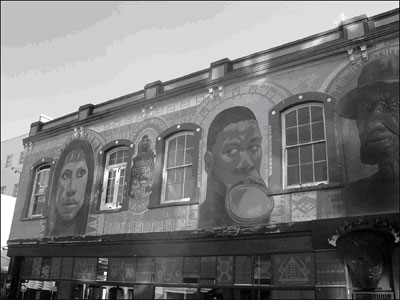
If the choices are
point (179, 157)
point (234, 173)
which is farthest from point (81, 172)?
point (234, 173)

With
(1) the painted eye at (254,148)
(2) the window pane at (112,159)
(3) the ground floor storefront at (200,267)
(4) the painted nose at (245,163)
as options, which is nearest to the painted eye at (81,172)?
(2) the window pane at (112,159)

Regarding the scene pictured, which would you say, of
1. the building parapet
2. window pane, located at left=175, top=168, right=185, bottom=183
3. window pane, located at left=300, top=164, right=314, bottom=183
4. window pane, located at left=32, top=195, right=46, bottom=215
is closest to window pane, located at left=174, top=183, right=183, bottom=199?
window pane, located at left=175, top=168, right=185, bottom=183

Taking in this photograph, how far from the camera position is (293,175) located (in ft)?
34.8

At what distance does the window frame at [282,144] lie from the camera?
9.90 metres

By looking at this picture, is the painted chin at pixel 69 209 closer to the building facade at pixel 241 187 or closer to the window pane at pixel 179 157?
the building facade at pixel 241 187

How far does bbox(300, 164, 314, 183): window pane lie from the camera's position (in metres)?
10.3

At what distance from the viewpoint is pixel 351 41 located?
10.6m

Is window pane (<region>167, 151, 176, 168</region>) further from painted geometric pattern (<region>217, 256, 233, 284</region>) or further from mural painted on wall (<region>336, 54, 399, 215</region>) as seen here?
mural painted on wall (<region>336, 54, 399, 215</region>)

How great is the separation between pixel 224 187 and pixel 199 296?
9.51 feet

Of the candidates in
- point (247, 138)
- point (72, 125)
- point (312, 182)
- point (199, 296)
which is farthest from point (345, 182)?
point (72, 125)

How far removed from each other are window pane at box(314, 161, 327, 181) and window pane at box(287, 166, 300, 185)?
48 cm

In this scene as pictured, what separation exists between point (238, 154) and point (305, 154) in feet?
6.23

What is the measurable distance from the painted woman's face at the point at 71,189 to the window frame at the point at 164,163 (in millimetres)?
3371

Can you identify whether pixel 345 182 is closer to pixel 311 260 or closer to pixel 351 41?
pixel 311 260
